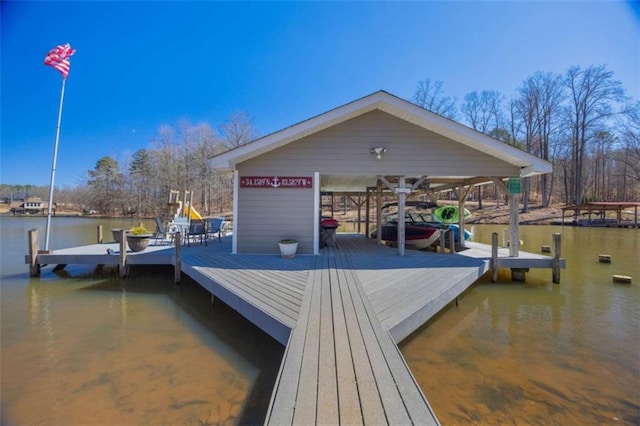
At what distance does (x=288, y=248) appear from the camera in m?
7.31

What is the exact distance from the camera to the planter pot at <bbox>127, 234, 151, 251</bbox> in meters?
8.34

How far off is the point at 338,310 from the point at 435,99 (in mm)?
32336

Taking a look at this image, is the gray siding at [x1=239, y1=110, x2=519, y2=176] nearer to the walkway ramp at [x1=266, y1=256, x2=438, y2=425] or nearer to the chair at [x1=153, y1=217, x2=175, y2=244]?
the chair at [x1=153, y1=217, x2=175, y2=244]

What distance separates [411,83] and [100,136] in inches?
1605

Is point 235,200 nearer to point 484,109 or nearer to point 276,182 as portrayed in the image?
point 276,182

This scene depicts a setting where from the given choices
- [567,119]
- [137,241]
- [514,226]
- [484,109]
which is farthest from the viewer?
[484,109]

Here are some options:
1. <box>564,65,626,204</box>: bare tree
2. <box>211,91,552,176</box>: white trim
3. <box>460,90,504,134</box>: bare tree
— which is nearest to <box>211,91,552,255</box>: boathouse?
<box>211,91,552,176</box>: white trim

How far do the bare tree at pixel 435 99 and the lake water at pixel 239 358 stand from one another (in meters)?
27.3

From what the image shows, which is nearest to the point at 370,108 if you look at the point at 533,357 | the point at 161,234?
the point at 533,357

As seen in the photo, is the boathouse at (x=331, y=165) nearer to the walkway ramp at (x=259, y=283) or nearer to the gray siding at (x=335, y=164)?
the gray siding at (x=335, y=164)

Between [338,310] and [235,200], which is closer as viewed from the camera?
[338,310]

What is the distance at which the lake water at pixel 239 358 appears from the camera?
2.87 metres

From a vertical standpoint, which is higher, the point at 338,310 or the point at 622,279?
the point at 338,310

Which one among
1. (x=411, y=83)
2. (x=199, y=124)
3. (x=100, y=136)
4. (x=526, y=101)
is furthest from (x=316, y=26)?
(x=100, y=136)
